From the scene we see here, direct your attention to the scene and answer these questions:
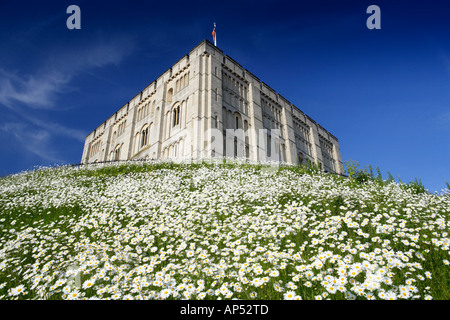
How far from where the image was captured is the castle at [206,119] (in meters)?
33.2

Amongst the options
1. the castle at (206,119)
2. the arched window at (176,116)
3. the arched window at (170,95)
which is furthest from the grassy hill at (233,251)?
the arched window at (170,95)

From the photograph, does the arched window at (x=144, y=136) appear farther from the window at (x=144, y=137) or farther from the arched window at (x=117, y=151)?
the arched window at (x=117, y=151)

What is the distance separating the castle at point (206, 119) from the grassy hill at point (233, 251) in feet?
70.7

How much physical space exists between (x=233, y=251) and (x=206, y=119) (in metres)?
28.7

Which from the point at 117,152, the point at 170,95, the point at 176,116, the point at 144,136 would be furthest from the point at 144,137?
the point at 117,152

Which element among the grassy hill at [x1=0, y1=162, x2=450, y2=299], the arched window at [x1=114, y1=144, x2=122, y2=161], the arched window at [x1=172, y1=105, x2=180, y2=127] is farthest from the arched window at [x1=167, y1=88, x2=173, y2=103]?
the grassy hill at [x1=0, y1=162, x2=450, y2=299]

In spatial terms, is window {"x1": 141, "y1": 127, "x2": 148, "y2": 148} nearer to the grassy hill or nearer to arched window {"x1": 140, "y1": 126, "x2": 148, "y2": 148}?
arched window {"x1": 140, "y1": 126, "x2": 148, "y2": 148}

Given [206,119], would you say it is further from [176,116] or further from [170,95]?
[170,95]

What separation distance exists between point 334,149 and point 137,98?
4402 centimetres

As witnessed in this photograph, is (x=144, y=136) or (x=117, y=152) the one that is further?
(x=117, y=152)

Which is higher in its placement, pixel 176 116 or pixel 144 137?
pixel 176 116

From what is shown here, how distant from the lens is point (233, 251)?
16.3 ft
